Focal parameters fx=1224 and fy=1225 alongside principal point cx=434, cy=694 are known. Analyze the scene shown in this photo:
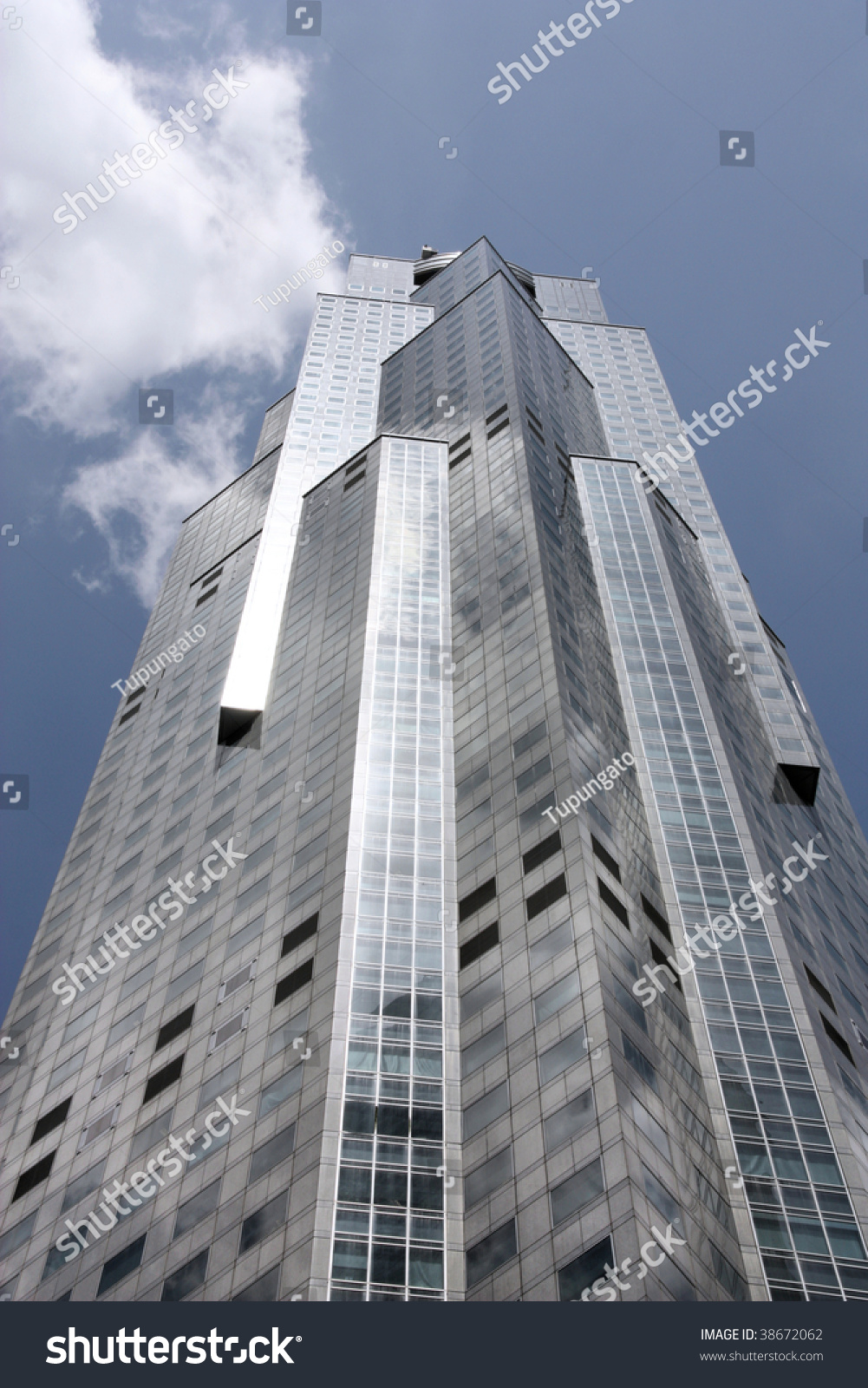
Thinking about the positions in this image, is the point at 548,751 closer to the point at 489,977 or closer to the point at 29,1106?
the point at 489,977

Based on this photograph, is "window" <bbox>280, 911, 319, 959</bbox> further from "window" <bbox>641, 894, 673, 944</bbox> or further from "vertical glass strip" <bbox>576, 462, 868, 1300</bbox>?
"vertical glass strip" <bbox>576, 462, 868, 1300</bbox>

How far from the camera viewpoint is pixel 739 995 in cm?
5609

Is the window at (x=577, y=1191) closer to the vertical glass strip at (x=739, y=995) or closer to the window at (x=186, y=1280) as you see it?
the vertical glass strip at (x=739, y=995)

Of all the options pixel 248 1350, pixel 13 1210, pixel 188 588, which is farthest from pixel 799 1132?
pixel 188 588

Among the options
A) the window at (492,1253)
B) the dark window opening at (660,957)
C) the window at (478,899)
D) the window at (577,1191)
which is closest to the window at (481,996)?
the window at (478,899)

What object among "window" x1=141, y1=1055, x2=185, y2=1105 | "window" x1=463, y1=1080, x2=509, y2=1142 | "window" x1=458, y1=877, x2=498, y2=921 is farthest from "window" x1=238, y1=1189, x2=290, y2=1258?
"window" x1=458, y1=877, x2=498, y2=921

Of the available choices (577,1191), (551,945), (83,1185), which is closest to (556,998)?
(551,945)

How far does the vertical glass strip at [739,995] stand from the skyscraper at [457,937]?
17 cm

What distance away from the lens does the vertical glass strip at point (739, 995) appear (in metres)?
45.3

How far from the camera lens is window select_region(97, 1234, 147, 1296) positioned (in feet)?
156

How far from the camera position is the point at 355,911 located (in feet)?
186

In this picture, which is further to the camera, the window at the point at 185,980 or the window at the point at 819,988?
the window at the point at 185,980

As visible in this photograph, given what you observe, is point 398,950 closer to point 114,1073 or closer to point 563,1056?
point 563,1056

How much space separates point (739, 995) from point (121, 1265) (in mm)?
28753
